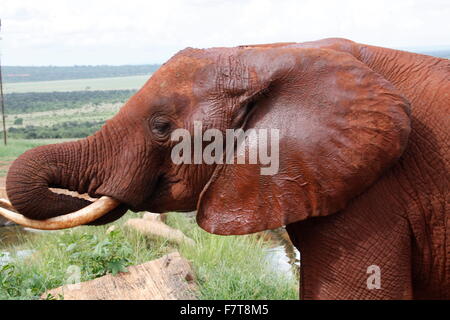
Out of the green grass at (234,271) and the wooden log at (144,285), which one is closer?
the wooden log at (144,285)

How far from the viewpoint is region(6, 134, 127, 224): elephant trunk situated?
235 cm

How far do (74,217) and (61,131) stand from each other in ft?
105

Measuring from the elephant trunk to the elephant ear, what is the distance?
0.52m

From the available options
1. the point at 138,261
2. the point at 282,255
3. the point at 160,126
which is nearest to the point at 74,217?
the point at 160,126

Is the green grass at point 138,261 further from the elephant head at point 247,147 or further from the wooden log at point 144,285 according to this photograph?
the elephant head at point 247,147

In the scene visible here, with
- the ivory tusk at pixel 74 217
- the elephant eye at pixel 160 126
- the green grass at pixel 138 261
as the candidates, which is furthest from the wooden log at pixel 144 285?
the elephant eye at pixel 160 126

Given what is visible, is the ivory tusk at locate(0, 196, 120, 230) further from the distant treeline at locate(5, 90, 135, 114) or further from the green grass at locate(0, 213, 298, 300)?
the distant treeline at locate(5, 90, 135, 114)

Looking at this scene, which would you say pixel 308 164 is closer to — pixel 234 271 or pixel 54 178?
pixel 54 178

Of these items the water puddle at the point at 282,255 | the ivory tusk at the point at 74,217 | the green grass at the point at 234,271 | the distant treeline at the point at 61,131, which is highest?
the ivory tusk at the point at 74,217

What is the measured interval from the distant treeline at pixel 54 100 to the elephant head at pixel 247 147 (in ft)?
156

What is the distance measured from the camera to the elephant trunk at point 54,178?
92.7 inches

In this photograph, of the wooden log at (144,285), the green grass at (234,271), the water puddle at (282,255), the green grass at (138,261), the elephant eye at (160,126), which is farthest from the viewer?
the water puddle at (282,255)

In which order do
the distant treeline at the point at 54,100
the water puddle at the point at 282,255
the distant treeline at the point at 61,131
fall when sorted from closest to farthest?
the water puddle at the point at 282,255
the distant treeline at the point at 61,131
the distant treeline at the point at 54,100

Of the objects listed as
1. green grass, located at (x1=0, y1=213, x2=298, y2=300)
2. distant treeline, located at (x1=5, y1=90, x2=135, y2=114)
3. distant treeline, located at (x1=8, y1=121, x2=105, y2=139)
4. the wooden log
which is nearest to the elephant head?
the wooden log
